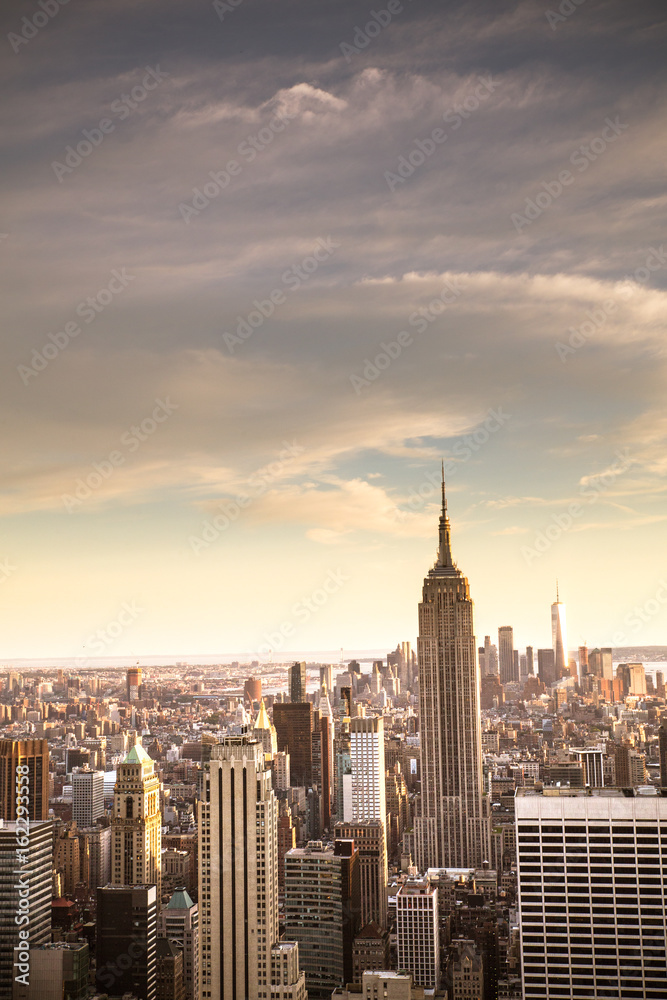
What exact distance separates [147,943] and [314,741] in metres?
12.3

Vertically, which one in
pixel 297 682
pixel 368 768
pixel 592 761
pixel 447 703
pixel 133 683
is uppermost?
pixel 133 683

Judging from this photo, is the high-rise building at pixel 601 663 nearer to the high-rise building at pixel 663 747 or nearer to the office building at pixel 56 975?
the high-rise building at pixel 663 747

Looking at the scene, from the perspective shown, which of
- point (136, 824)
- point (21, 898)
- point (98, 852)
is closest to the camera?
point (21, 898)

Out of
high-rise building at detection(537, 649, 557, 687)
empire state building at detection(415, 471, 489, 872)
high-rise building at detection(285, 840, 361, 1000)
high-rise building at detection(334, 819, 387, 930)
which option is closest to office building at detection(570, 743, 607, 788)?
high-rise building at detection(537, 649, 557, 687)

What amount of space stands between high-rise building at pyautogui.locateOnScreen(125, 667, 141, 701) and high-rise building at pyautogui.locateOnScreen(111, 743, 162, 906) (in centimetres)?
217

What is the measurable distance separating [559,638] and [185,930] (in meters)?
8.93

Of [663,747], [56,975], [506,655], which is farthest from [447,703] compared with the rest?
[56,975]

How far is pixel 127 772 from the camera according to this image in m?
18.6

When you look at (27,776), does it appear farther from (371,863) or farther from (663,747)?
(663,747)

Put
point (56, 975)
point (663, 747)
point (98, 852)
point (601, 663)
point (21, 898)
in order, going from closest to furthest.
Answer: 1. point (56, 975)
2. point (21, 898)
3. point (98, 852)
4. point (663, 747)
5. point (601, 663)

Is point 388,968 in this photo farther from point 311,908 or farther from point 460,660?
point 460,660

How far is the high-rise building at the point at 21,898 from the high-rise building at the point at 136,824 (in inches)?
77.4

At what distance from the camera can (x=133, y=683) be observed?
16.1 meters

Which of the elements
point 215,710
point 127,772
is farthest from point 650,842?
point 127,772
